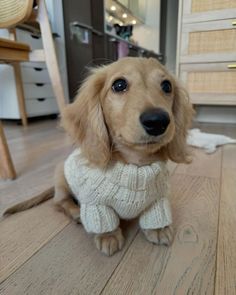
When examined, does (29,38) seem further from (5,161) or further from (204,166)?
(204,166)

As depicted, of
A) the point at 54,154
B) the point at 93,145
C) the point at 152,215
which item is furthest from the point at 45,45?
the point at 152,215

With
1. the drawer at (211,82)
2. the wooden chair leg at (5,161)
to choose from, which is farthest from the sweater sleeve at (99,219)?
the drawer at (211,82)

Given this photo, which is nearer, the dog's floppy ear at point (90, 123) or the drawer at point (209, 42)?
the dog's floppy ear at point (90, 123)

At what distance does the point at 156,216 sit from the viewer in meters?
0.69

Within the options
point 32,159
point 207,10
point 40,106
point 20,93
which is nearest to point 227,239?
point 32,159

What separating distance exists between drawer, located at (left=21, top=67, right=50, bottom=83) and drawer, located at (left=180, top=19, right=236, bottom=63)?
145 centimetres

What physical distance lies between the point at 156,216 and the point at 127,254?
4.8 inches

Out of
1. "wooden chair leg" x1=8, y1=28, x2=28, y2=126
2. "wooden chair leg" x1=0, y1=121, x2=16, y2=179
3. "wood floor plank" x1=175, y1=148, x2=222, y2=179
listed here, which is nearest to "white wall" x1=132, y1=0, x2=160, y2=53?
"wooden chair leg" x1=8, y1=28, x2=28, y2=126

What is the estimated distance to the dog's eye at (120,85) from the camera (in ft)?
2.18

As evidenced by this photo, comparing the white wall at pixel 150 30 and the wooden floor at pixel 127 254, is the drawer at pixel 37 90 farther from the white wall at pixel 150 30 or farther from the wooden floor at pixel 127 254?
the white wall at pixel 150 30

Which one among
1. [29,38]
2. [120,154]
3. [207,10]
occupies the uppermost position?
[207,10]

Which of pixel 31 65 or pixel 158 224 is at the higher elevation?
pixel 31 65

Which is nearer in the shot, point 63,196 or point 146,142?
point 146,142

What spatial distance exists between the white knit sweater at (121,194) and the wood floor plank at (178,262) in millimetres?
71
